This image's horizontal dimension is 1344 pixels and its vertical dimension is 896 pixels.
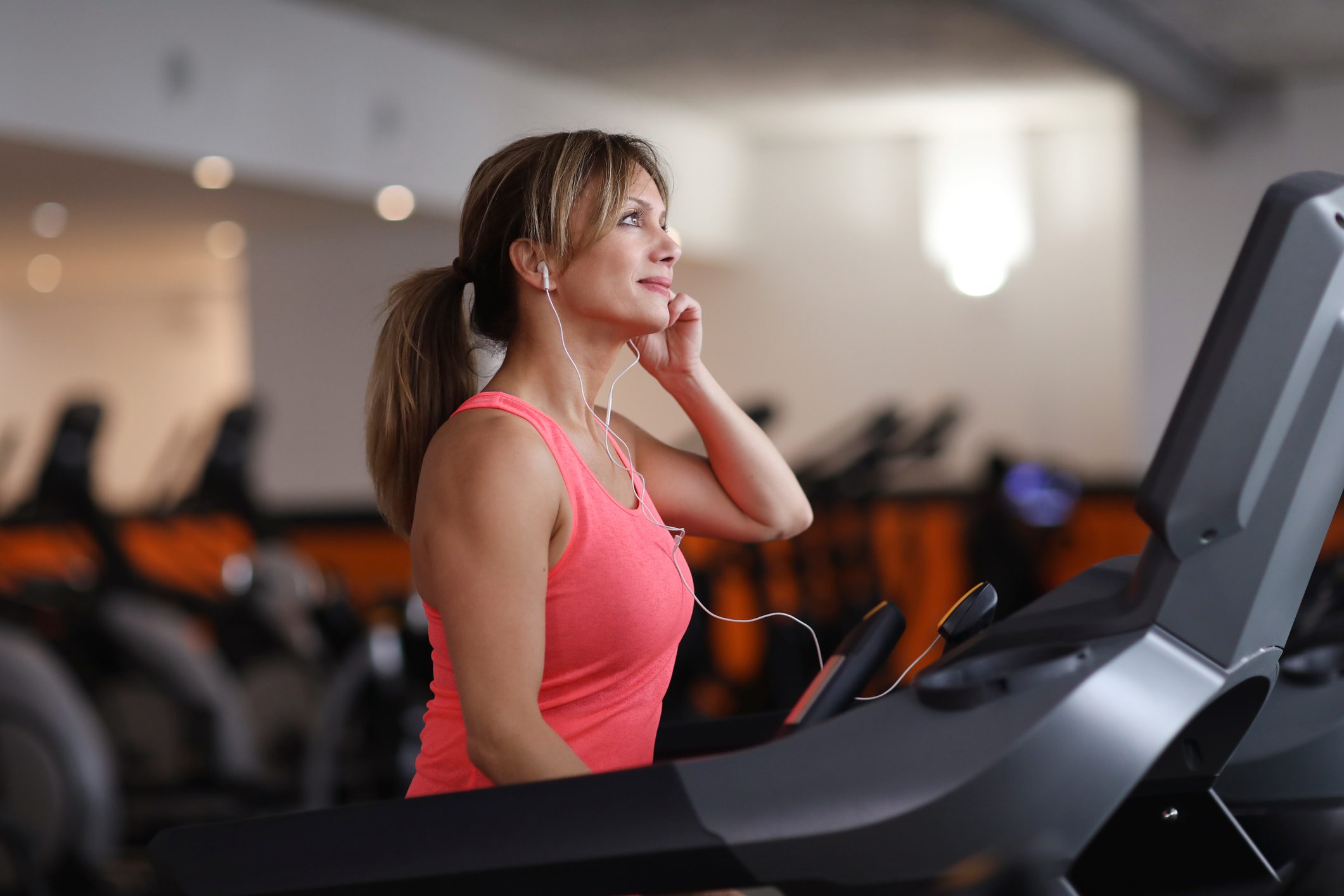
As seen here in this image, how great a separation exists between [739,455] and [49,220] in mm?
5652

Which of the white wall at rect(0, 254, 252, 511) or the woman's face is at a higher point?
the woman's face

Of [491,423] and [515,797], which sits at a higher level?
[491,423]

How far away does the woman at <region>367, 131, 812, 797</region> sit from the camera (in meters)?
1.08

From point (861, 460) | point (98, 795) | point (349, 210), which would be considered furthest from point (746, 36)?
point (98, 795)

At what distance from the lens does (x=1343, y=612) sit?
1.58m

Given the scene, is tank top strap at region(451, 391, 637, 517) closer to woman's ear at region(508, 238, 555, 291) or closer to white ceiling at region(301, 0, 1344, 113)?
woman's ear at region(508, 238, 555, 291)

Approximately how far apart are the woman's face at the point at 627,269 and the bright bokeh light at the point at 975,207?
7.30 meters

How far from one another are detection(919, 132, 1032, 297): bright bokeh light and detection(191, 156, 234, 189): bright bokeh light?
14.0 feet

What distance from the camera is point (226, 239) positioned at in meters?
7.21

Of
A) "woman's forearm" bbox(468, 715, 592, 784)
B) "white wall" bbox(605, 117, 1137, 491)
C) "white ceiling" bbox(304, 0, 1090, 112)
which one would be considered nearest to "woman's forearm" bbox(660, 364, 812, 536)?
"woman's forearm" bbox(468, 715, 592, 784)

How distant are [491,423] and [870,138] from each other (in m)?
7.63

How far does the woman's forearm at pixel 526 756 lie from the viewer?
105cm

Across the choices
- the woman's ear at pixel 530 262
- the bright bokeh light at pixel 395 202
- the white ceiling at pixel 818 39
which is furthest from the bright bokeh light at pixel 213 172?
the woman's ear at pixel 530 262

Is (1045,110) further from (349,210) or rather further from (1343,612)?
(1343,612)
